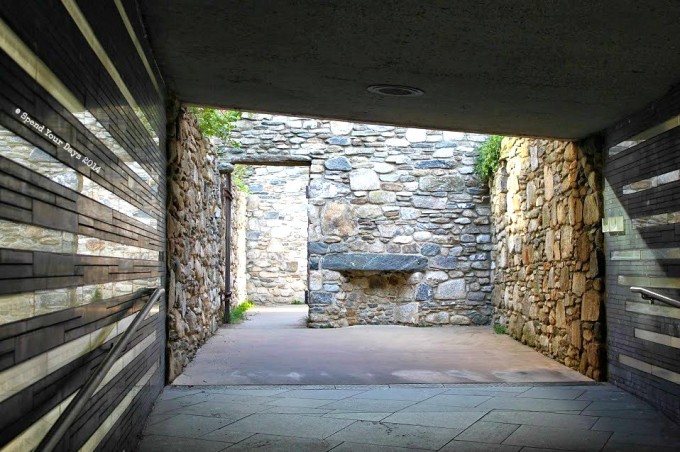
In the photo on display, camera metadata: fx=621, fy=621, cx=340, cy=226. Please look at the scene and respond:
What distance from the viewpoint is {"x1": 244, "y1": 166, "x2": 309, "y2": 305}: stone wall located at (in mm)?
11562

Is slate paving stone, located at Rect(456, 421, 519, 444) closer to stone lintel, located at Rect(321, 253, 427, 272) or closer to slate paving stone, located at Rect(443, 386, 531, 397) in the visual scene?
slate paving stone, located at Rect(443, 386, 531, 397)

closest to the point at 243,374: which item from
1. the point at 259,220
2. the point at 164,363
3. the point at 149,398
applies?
the point at 164,363

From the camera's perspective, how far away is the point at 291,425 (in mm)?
3195

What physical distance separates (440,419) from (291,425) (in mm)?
802

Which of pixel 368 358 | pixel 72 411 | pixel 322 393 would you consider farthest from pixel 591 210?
pixel 72 411

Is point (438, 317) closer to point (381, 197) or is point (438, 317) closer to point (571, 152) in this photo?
point (381, 197)

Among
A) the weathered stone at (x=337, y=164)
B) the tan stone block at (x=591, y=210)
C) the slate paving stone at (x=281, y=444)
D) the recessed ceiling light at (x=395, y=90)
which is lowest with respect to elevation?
the slate paving stone at (x=281, y=444)

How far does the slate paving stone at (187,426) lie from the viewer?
303cm

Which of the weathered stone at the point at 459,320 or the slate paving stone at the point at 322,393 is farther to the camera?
the weathered stone at the point at 459,320

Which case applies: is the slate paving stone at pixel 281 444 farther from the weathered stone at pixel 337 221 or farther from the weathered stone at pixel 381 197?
the weathered stone at pixel 381 197

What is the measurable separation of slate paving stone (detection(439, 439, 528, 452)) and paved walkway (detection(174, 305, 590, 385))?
1446mm

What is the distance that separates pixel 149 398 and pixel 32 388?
2.02m

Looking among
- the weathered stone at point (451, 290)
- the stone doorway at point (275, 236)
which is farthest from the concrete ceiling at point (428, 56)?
the stone doorway at point (275, 236)

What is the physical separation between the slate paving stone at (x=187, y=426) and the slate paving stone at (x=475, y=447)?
1158 millimetres
